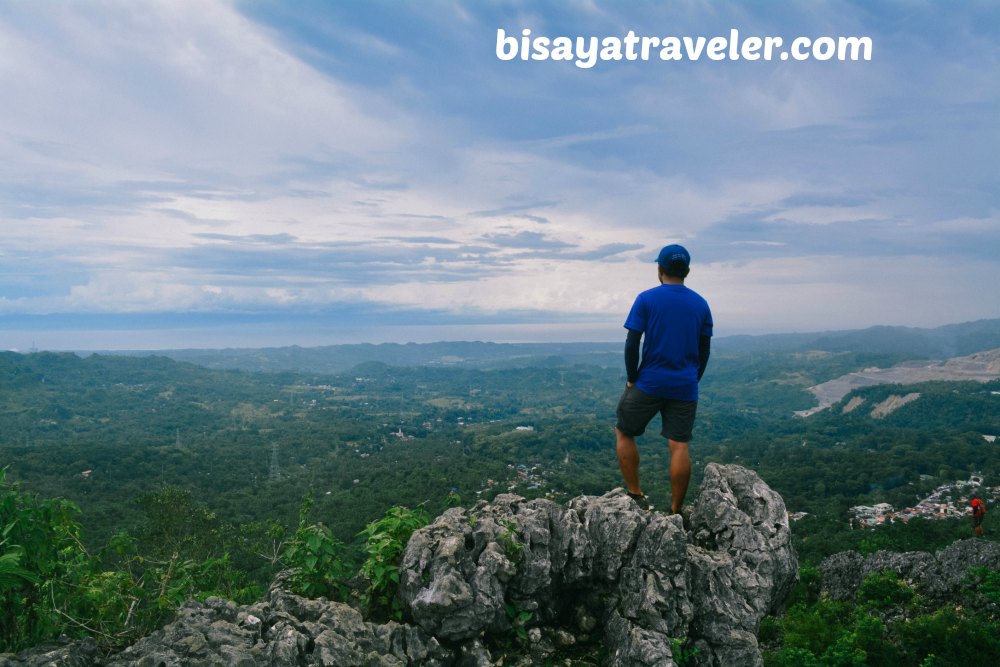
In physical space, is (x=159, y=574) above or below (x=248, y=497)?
above

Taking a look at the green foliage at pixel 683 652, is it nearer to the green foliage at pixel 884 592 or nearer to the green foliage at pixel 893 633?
the green foliage at pixel 893 633

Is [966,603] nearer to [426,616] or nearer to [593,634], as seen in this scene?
[593,634]

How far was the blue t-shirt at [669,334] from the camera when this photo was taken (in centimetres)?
750

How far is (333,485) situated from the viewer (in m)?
85.8

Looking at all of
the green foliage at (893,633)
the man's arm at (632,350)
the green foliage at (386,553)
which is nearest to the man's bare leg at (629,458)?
the man's arm at (632,350)

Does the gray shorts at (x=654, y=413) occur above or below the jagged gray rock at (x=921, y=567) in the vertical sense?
above

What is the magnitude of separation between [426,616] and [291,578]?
2.15m

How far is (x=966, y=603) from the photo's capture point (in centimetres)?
911

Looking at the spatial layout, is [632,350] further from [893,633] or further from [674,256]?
[893,633]

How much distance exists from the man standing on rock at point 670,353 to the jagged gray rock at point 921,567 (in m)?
6.52

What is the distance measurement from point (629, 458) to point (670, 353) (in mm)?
1951

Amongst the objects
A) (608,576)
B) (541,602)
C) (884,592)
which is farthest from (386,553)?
(884,592)

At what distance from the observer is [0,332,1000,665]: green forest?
23.1 feet

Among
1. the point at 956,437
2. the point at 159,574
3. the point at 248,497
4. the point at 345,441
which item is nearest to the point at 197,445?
the point at 345,441
